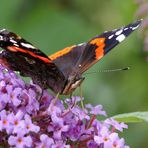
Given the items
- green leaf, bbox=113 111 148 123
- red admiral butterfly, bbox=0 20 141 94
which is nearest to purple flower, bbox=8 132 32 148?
red admiral butterfly, bbox=0 20 141 94

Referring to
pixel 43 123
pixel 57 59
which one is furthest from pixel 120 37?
pixel 43 123

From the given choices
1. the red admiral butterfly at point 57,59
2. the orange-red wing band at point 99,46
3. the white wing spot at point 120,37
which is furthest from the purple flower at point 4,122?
the white wing spot at point 120,37

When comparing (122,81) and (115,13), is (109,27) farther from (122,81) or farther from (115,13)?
(122,81)

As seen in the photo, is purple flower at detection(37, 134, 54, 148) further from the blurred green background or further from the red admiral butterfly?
the blurred green background

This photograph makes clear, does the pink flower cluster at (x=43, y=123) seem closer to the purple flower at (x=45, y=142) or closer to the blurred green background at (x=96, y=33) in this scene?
the purple flower at (x=45, y=142)

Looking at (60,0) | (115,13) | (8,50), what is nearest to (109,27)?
(115,13)
